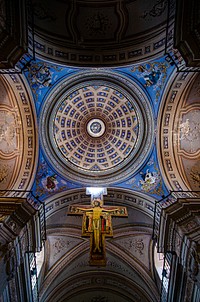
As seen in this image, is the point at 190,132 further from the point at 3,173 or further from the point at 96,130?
the point at 3,173

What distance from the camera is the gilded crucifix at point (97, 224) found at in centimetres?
1023

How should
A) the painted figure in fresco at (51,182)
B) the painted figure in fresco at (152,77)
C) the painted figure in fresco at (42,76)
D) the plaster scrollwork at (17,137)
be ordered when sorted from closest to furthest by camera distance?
the painted figure in fresco at (42,76) < the painted figure in fresco at (152,77) < the plaster scrollwork at (17,137) < the painted figure in fresco at (51,182)

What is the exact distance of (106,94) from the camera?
1599 cm

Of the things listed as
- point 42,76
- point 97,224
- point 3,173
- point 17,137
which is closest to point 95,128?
point 17,137

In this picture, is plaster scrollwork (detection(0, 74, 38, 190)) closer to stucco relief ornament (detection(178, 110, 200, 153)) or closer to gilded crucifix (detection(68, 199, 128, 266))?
gilded crucifix (detection(68, 199, 128, 266))

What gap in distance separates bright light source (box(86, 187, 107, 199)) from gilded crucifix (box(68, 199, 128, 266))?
109 centimetres

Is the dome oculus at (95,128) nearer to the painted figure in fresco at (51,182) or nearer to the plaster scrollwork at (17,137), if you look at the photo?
the painted figure in fresco at (51,182)

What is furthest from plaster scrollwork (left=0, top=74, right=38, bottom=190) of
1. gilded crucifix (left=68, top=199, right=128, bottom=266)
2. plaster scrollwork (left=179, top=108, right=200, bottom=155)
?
plaster scrollwork (left=179, top=108, right=200, bottom=155)

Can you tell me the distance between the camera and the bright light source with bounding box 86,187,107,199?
1402 cm

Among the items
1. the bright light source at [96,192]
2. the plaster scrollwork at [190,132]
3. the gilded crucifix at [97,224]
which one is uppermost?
the plaster scrollwork at [190,132]

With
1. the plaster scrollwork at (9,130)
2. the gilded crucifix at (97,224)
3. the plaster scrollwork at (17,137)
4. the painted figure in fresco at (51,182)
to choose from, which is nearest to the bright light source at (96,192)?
the gilded crucifix at (97,224)

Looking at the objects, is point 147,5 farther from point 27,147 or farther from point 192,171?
point 27,147

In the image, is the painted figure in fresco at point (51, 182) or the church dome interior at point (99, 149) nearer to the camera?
the church dome interior at point (99, 149)

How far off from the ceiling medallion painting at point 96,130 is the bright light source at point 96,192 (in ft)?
1.86
